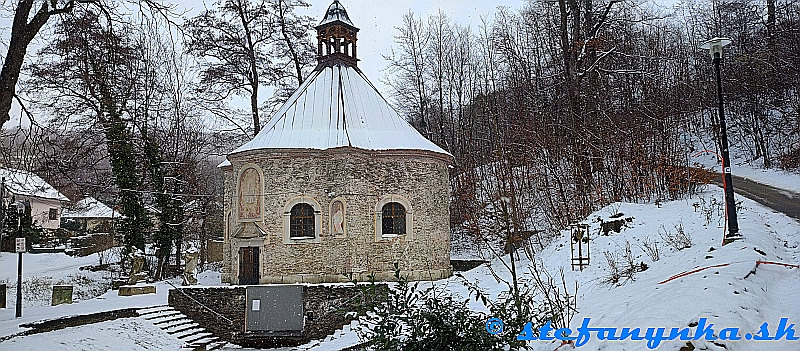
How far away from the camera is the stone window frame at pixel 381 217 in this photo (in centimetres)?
1788

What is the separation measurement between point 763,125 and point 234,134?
74.7 ft

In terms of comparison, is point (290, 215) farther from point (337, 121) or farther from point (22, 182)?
point (22, 182)

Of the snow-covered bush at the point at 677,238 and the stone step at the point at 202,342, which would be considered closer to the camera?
the snow-covered bush at the point at 677,238

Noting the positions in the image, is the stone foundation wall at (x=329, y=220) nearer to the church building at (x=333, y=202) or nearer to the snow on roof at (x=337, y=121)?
the church building at (x=333, y=202)

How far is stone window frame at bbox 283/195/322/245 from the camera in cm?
1736

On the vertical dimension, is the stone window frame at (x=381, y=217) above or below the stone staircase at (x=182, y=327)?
above

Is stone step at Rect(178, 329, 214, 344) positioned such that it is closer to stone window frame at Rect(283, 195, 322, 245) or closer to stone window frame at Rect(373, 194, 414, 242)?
stone window frame at Rect(283, 195, 322, 245)

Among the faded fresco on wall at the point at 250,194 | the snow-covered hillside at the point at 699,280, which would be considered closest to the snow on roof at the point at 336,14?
the faded fresco on wall at the point at 250,194

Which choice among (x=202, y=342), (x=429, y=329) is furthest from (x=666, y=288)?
(x=202, y=342)

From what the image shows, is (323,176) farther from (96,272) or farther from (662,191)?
(96,272)

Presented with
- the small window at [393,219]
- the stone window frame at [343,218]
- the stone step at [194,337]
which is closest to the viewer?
the stone step at [194,337]
